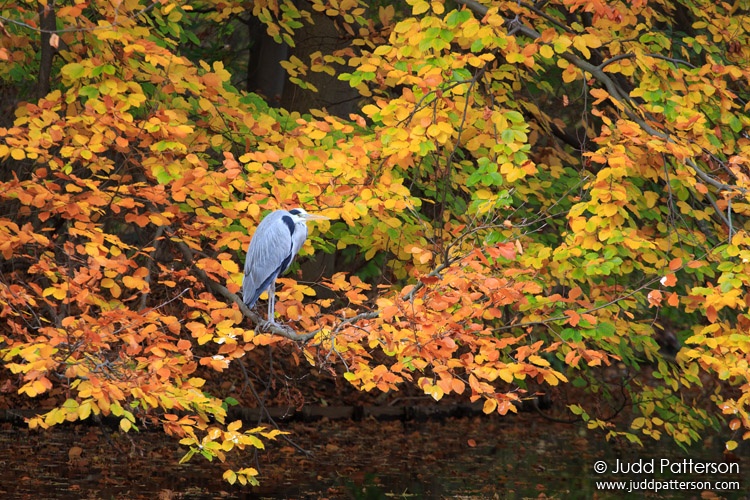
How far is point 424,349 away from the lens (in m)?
5.86

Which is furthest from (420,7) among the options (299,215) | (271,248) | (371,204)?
(271,248)

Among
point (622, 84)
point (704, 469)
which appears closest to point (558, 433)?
point (704, 469)

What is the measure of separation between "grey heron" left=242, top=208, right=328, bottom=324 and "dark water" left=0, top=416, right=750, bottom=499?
2676 mm

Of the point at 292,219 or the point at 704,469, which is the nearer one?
the point at 292,219

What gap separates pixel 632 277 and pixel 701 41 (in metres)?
5.84

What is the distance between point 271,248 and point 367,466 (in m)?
6.24

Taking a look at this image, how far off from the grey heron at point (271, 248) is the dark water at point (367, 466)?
2.68m

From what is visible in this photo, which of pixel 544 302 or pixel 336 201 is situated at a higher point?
pixel 336 201

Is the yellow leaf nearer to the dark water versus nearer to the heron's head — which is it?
the heron's head

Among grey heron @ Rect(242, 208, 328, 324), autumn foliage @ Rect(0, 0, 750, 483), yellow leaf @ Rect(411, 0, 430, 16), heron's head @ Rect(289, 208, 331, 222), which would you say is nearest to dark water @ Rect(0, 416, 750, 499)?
autumn foliage @ Rect(0, 0, 750, 483)

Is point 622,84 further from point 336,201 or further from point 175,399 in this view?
point 175,399

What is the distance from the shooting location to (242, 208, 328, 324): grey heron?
6992 mm

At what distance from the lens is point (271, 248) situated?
275 inches

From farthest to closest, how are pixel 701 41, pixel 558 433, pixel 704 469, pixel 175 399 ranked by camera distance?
1. pixel 558 433
2. pixel 704 469
3. pixel 701 41
4. pixel 175 399
